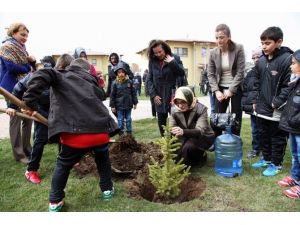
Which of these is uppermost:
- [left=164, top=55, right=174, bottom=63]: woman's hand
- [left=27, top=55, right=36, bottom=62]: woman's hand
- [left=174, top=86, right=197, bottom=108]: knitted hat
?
[left=27, top=55, right=36, bottom=62]: woman's hand

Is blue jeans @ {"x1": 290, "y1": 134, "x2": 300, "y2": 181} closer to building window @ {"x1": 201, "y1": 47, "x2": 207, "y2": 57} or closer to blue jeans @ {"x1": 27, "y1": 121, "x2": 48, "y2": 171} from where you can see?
blue jeans @ {"x1": 27, "y1": 121, "x2": 48, "y2": 171}

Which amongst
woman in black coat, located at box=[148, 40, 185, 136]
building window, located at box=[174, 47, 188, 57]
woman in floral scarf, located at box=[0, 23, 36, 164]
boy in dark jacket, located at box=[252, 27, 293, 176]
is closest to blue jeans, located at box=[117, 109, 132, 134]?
woman in black coat, located at box=[148, 40, 185, 136]

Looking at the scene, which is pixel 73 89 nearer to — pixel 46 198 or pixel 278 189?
pixel 46 198

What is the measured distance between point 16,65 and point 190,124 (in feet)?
9.25

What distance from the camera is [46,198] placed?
152 inches

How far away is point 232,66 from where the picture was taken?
206 inches

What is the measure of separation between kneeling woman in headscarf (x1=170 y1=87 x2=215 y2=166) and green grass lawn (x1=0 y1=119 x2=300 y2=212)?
0.33 metres

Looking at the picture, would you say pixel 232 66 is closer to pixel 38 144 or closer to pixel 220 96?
pixel 220 96

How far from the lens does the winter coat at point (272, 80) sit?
4262 mm

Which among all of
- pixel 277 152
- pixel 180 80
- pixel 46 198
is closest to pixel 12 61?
pixel 46 198

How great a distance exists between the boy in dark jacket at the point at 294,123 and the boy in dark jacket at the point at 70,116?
2115mm

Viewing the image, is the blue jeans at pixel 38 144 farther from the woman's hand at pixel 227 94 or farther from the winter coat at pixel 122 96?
the woman's hand at pixel 227 94

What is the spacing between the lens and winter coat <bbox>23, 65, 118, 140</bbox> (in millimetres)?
3301

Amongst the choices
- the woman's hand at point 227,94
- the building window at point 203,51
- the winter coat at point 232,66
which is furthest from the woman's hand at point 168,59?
the building window at point 203,51
